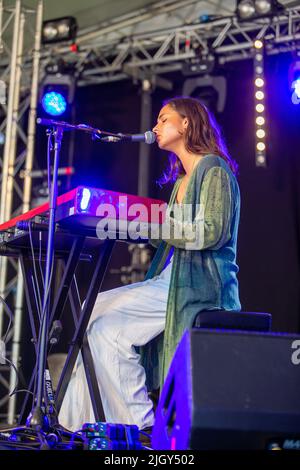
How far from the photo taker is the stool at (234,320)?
257 centimetres

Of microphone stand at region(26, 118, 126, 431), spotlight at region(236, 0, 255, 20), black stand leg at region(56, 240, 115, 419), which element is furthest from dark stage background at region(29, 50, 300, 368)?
microphone stand at region(26, 118, 126, 431)

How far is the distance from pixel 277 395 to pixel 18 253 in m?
1.77

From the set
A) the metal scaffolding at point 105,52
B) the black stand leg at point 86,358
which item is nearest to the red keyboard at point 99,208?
the black stand leg at point 86,358

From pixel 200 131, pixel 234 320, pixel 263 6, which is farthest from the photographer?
pixel 263 6

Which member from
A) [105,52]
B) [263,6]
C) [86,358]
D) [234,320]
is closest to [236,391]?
[234,320]

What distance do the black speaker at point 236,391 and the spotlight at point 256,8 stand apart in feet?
14.2

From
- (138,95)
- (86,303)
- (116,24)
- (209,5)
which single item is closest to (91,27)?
(116,24)

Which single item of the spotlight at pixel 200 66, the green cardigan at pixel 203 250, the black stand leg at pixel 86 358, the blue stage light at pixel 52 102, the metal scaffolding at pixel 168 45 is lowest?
the black stand leg at pixel 86 358

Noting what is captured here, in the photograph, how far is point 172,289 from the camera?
2.85m

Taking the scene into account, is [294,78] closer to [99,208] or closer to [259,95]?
[259,95]

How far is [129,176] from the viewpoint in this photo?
6973 millimetres

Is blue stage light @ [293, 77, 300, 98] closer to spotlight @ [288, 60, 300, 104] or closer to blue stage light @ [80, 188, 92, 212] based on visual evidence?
spotlight @ [288, 60, 300, 104]

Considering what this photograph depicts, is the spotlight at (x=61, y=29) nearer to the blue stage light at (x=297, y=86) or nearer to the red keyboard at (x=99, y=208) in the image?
the blue stage light at (x=297, y=86)

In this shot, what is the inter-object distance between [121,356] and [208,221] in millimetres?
756
